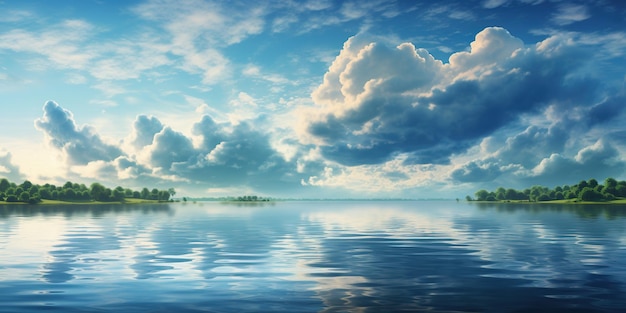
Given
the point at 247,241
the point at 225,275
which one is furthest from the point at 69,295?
the point at 247,241

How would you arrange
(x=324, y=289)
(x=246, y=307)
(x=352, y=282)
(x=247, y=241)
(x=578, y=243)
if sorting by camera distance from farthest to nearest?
1. (x=247, y=241)
2. (x=578, y=243)
3. (x=352, y=282)
4. (x=324, y=289)
5. (x=246, y=307)

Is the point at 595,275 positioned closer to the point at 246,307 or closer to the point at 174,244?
the point at 246,307

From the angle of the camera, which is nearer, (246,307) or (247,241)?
(246,307)

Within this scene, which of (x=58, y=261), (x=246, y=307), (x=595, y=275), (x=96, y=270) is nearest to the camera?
(x=246, y=307)

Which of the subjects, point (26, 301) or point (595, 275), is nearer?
point (26, 301)

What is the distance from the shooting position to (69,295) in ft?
83.3

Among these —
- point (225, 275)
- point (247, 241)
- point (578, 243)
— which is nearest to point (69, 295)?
point (225, 275)

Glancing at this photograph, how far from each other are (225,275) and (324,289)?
27.0 feet

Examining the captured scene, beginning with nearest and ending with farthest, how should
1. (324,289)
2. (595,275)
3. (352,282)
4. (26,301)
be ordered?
(26,301) → (324,289) → (352,282) → (595,275)

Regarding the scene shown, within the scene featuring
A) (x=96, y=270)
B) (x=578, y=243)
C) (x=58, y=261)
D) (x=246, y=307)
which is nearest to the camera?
(x=246, y=307)

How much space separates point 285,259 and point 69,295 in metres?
17.9

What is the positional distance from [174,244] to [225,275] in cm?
2355

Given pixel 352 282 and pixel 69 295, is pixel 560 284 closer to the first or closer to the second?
pixel 352 282

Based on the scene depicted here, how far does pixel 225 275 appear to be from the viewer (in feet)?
104
